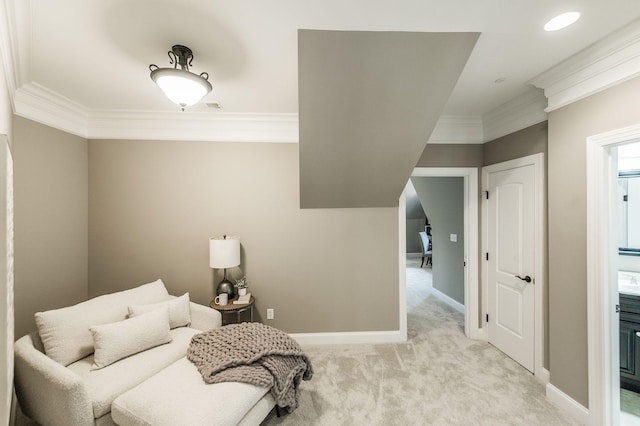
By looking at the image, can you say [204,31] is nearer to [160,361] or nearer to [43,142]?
[43,142]

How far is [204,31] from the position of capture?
144cm

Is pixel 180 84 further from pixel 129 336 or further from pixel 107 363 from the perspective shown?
pixel 107 363

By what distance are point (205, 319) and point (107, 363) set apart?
2.35ft

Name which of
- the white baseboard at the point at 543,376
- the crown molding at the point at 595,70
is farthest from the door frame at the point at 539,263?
the crown molding at the point at 595,70

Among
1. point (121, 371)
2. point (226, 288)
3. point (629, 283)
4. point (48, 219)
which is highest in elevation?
point (48, 219)

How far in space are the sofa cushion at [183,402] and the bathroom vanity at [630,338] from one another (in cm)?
278

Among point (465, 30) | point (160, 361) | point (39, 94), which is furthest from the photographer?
point (39, 94)

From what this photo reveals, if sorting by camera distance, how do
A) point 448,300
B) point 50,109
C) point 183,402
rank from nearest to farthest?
point 183,402 → point 50,109 → point 448,300

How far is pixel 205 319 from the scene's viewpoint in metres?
2.29

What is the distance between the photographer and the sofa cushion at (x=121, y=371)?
4.83ft

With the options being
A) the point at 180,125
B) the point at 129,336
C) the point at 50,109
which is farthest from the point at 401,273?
the point at 50,109

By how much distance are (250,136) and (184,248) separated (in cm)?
144

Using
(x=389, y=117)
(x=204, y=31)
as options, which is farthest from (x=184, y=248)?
(x=389, y=117)

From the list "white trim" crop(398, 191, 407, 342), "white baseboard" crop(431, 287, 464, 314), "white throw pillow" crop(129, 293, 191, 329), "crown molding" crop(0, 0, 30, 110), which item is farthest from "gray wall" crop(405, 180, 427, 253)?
"crown molding" crop(0, 0, 30, 110)
